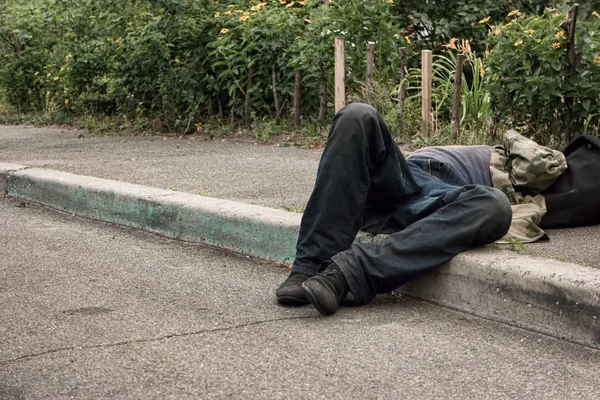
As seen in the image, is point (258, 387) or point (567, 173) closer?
point (258, 387)

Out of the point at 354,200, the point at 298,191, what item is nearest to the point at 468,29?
the point at 298,191

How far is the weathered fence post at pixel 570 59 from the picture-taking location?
6.26 meters

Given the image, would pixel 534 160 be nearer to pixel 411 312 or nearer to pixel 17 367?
pixel 411 312

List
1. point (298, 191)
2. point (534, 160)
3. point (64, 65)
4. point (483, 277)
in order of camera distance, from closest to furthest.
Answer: point (483, 277) → point (534, 160) → point (298, 191) → point (64, 65)

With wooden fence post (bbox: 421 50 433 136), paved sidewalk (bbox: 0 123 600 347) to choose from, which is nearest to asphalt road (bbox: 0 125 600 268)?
paved sidewalk (bbox: 0 123 600 347)

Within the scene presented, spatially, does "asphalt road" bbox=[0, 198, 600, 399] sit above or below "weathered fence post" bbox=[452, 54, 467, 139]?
below

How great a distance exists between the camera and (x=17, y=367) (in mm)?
3131

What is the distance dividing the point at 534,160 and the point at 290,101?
520cm

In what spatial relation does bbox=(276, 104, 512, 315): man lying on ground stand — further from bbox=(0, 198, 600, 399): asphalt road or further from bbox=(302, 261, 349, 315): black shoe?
bbox=(0, 198, 600, 399): asphalt road

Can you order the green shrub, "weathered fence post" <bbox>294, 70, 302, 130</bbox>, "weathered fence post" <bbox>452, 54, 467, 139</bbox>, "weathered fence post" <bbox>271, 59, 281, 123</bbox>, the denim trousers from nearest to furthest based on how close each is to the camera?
the denim trousers → the green shrub → "weathered fence post" <bbox>452, 54, 467, 139</bbox> → "weathered fence post" <bbox>294, 70, 302, 130</bbox> → "weathered fence post" <bbox>271, 59, 281, 123</bbox>

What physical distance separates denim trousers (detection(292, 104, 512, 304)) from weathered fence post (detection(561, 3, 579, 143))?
→ 255cm

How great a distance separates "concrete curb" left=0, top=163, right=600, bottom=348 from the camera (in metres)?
3.49

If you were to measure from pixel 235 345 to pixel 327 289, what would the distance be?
0.46m

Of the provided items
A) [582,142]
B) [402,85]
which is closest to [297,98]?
→ [402,85]
